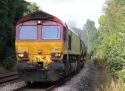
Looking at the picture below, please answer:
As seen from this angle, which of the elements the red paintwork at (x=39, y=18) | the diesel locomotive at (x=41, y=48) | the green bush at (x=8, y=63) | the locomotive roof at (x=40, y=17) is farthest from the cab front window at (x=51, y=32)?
the green bush at (x=8, y=63)

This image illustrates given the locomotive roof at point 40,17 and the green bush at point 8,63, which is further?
the green bush at point 8,63

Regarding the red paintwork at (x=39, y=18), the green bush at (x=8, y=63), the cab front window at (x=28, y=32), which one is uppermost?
the red paintwork at (x=39, y=18)

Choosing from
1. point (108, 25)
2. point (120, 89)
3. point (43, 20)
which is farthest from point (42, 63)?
point (108, 25)

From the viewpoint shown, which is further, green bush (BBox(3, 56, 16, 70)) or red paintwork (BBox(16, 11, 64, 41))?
green bush (BBox(3, 56, 16, 70))

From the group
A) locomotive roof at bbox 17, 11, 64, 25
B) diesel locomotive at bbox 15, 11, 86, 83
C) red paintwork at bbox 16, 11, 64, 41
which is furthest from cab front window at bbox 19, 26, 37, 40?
locomotive roof at bbox 17, 11, 64, 25

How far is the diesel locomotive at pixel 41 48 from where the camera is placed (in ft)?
73.4

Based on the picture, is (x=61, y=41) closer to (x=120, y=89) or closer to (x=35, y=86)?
(x=35, y=86)

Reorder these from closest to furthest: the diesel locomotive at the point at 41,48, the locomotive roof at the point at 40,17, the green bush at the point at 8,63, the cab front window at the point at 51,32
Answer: the diesel locomotive at the point at 41,48 → the cab front window at the point at 51,32 → the locomotive roof at the point at 40,17 → the green bush at the point at 8,63

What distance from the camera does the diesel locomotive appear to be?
2238cm

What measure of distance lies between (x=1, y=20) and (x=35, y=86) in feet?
61.7

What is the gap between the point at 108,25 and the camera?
6316 centimetres

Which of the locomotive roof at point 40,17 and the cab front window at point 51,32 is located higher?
the locomotive roof at point 40,17

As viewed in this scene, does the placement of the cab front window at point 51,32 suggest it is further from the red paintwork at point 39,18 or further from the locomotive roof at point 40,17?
the locomotive roof at point 40,17

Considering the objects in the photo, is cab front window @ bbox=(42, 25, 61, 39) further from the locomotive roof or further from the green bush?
the green bush
